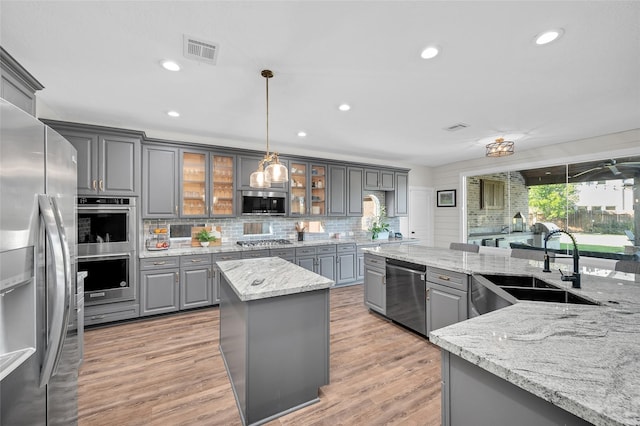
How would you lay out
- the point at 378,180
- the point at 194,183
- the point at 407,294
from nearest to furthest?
the point at 407,294
the point at 194,183
the point at 378,180

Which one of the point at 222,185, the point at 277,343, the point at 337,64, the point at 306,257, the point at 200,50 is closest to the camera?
the point at 277,343

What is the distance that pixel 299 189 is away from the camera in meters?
5.12

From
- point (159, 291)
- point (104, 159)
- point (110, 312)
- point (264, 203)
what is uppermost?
point (104, 159)

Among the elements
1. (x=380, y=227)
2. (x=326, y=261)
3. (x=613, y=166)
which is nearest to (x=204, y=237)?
(x=326, y=261)

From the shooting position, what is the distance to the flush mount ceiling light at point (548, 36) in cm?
189

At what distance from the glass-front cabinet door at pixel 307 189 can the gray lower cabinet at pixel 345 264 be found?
2.58 ft

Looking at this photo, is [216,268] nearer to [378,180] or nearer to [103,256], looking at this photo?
[103,256]

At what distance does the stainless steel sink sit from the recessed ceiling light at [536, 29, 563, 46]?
5.81 ft

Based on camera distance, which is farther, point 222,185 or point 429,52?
point 222,185

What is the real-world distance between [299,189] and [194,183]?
180 cm

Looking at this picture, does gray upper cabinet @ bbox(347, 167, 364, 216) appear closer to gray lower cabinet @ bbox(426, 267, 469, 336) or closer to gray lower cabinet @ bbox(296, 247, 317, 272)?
gray lower cabinet @ bbox(296, 247, 317, 272)

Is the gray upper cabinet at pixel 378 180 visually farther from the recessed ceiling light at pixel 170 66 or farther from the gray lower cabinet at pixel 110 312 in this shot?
the gray lower cabinet at pixel 110 312

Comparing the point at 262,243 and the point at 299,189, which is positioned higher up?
the point at 299,189

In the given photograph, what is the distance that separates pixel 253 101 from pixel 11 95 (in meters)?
1.91
